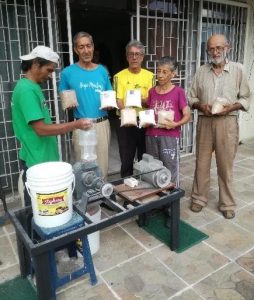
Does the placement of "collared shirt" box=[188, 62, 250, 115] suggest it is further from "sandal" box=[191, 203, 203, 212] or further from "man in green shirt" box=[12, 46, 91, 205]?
"man in green shirt" box=[12, 46, 91, 205]

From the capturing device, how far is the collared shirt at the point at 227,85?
2.79 meters

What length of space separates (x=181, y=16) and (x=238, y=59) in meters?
1.48

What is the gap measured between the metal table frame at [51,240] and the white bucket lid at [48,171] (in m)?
0.35

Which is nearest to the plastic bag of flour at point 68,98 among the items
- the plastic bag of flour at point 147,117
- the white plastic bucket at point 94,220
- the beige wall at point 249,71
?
the plastic bag of flour at point 147,117

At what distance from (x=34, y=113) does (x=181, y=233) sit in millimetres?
1733

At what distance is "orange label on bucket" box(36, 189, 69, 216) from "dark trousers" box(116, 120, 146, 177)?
54.2 inches

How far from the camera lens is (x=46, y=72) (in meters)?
2.14

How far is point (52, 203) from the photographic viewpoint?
1.80 m

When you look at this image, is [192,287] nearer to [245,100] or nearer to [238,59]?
[245,100]

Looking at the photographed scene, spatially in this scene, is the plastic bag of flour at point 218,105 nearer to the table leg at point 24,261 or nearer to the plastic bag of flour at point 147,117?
the plastic bag of flour at point 147,117

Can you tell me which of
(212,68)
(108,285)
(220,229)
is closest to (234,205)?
(220,229)

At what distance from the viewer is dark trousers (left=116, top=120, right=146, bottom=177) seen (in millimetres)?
3098

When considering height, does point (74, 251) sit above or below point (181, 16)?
below

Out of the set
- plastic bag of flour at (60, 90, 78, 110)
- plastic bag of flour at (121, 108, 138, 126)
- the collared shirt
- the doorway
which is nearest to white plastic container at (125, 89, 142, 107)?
plastic bag of flour at (121, 108, 138, 126)
